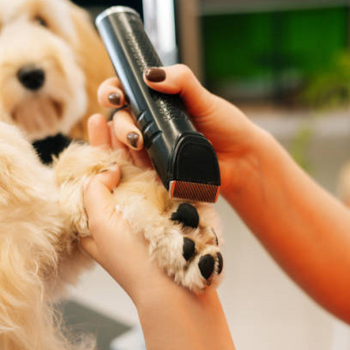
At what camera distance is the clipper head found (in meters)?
0.40

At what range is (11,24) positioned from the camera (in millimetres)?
608

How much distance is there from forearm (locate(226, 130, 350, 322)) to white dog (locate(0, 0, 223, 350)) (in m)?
0.31

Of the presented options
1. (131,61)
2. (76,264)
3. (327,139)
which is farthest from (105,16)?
Answer: (327,139)

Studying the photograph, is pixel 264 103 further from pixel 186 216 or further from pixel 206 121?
pixel 186 216

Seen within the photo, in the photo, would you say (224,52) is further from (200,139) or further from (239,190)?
(200,139)

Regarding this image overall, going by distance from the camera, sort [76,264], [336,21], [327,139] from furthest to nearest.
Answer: [336,21] < [327,139] < [76,264]

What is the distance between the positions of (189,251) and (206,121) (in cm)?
32

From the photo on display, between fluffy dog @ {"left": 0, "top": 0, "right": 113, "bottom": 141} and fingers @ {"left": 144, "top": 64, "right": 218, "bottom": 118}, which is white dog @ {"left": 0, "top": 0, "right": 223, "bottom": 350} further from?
fingers @ {"left": 144, "top": 64, "right": 218, "bottom": 118}

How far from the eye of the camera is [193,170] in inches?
15.7

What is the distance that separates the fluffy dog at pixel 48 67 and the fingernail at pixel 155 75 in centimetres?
21

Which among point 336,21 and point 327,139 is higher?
point 336,21

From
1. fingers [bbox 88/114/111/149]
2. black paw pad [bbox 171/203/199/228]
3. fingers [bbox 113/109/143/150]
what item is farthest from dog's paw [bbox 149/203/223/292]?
fingers [bbox 88/114/111/149]

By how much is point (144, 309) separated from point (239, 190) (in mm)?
375

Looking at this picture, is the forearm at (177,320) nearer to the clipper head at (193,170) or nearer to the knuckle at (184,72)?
the clipper head at (193,170)
